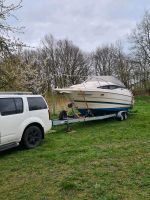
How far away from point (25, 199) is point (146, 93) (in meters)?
41.0

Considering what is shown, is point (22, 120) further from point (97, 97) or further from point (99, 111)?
point (99, 111)

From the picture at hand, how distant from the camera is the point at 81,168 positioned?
26.2 ft

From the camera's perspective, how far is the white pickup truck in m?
10.1

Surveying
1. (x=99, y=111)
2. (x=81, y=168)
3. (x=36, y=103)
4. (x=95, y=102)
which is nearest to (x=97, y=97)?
(x=95, y=102)

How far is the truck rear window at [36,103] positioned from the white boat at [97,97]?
3.19 m

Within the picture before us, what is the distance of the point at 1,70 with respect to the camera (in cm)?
1509

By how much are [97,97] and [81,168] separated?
8112 millimetres

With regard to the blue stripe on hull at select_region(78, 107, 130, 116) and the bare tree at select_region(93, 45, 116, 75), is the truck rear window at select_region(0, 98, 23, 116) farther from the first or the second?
the bare tree at select_region(93, 45, 116, 75)

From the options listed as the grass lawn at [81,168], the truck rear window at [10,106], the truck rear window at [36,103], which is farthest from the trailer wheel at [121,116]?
the truck rear window at [10,106]

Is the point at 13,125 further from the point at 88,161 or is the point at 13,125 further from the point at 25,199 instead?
the point at 25,199

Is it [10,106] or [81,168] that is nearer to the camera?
[81,168]

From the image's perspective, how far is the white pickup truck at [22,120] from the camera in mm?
10148

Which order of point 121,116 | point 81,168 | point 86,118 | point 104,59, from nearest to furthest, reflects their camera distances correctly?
point 81,168 < point 86,118 < point 121,116 < point 104,59

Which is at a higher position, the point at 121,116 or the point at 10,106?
the point at 10,106
